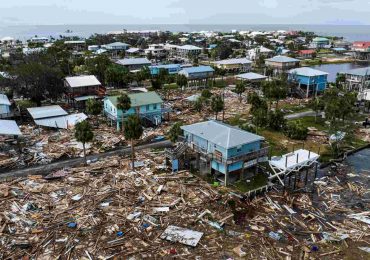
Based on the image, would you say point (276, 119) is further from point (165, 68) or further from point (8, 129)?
point (165, 68)

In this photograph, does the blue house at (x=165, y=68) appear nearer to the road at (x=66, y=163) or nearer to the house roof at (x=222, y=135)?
the road at (x=66, y=163)

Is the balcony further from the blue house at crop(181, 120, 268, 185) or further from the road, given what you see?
the road

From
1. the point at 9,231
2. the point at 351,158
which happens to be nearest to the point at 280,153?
the point at 351,158

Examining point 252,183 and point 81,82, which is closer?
point 252,183

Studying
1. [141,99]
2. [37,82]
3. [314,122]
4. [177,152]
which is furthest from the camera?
[37,82]

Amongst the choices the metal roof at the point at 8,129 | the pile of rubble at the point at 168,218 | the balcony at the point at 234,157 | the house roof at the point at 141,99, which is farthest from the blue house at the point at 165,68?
the pile of rubble at the point at 168,218

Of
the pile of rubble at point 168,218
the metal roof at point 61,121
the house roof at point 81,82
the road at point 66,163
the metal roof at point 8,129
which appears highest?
the house roof at point 81,82

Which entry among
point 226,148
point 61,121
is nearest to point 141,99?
point 61,121

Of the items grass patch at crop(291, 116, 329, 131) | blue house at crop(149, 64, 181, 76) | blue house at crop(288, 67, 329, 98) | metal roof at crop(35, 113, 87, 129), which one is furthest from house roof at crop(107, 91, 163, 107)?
blue house at crop(149, 64, 181, 76)
